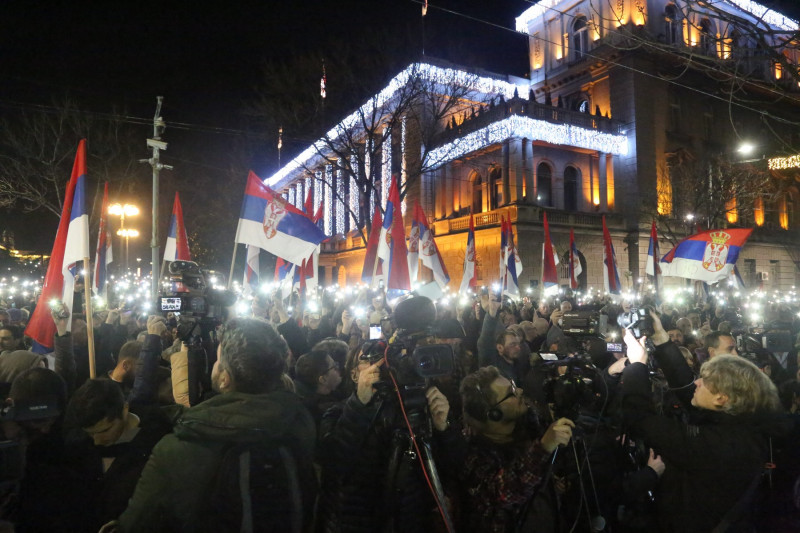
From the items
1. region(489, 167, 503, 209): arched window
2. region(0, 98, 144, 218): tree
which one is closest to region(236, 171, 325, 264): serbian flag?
region(0, 98, 144, 218): tree

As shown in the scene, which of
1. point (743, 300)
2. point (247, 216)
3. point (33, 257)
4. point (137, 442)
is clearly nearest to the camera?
point (137, 442)

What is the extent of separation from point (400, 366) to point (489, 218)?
25950 mm

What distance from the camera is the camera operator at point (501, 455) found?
2504mm

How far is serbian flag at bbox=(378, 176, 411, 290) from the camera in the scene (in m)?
8.67

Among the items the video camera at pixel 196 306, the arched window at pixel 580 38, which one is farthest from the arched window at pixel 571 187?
the video camera at pixel 196 306

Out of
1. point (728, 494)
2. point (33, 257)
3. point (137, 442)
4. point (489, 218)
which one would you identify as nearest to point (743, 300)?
point (489, 218)

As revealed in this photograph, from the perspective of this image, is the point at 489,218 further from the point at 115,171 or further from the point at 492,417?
the point at 492,417

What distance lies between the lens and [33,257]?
27.1 metres

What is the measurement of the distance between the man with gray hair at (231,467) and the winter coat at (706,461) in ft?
5.70

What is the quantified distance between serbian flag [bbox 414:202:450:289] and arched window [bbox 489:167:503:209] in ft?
59.8

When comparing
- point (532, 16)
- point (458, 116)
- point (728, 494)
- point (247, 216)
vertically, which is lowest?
point (728, 494)

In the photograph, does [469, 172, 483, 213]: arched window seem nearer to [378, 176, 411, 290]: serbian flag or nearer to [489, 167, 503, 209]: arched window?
[489, 167, 503, 209]: arched window

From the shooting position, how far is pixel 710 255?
31.7ft

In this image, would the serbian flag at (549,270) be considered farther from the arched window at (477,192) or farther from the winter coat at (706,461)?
the arched window at (477,192)
